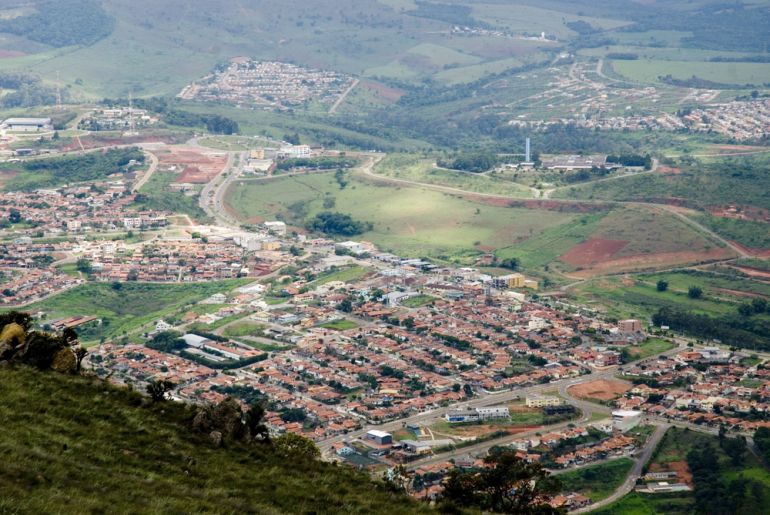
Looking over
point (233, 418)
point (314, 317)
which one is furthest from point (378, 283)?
point (233, 418)

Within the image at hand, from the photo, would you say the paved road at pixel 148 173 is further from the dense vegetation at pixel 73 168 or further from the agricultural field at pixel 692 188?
the agricultural field at pixel 692 188

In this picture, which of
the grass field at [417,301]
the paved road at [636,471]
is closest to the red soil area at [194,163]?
the grass field at [417,301]

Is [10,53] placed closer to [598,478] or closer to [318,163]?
[318,163]

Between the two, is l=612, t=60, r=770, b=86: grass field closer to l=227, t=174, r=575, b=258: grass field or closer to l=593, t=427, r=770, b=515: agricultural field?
l=227, t=174, r=575, b=258: grass field

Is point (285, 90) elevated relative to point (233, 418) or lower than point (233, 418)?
lower

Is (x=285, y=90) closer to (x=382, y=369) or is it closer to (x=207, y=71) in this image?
(x=207, y=71)
